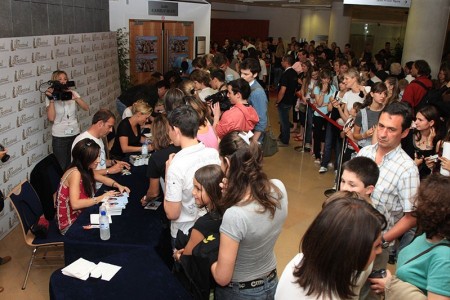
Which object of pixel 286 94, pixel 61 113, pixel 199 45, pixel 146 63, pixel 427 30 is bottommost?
pixel 61 113

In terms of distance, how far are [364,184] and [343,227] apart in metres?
1.05

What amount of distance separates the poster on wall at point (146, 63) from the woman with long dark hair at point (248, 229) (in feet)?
25.9

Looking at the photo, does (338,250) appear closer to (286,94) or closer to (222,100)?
(222,100)

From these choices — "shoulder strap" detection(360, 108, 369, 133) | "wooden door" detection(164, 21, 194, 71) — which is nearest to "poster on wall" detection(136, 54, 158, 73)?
"wooden door" detection(164, 21, 194, 71)

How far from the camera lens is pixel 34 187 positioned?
4.13 m

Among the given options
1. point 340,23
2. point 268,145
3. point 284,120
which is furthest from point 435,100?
point 340,23

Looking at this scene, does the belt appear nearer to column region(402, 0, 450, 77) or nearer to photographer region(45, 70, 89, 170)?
photographer region(45, 70, 89, 170)

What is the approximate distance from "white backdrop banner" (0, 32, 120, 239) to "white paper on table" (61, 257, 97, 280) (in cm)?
236

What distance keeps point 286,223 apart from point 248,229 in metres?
3.05

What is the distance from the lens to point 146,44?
960cm

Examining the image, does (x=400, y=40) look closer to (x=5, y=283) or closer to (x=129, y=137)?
Result: (x=129, y=137)

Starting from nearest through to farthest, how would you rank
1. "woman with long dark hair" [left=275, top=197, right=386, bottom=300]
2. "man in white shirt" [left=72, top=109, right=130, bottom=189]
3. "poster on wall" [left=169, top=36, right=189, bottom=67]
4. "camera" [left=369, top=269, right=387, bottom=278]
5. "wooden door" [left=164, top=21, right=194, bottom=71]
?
"woman with long dark hair" [left=275, top=197, right=386, bottom=300], "camera" [left=369, top=269, right=387, bottom=278], "man in white shirt" [left=72, top=109, right=130, bottom=189], "wooden door" [left=164, top=21, right=194, bottom=71], "poster on wall" [left=169, top=36, right=189, bottom=67]

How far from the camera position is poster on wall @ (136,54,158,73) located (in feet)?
31.7

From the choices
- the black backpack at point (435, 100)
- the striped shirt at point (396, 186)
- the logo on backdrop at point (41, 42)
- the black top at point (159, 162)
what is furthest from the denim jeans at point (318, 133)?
the logo on backdrop at point (41, 42)
